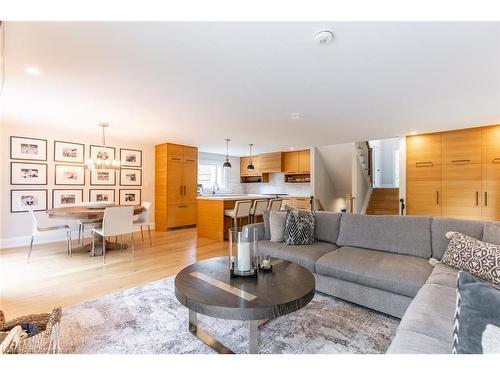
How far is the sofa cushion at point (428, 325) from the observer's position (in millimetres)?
1058

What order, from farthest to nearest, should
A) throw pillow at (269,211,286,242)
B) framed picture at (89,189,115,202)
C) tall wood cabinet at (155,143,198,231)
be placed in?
tall wood cabinet at (155,143,198,231) < framed picture at (89,189,115,202) < throw pillow at (269,211,286,242)

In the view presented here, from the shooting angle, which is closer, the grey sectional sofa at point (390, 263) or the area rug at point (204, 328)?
the grey sectional sofa at point (390, 263)

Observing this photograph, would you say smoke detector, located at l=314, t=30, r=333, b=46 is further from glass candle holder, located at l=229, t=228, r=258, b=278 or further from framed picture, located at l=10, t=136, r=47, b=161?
framed picture, located at l=10, t=136, r=47, b=161

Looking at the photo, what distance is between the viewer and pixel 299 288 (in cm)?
160

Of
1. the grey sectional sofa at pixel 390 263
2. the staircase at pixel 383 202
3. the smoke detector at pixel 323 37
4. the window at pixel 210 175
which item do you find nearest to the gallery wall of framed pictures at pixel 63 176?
the window at pixel 210 175

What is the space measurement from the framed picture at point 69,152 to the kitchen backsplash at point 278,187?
5.40 metres

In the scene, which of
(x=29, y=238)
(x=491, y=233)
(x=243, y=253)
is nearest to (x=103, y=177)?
(x=29, y=238)

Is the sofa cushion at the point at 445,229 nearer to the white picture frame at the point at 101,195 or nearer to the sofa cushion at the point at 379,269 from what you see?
the sofa cushion at the point at 379,269

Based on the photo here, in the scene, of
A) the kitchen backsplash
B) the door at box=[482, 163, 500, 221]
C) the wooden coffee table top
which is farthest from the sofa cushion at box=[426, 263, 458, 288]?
the kitchen backsplash

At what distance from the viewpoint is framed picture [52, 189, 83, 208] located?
5094mm

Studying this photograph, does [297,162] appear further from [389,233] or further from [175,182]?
[389,233]

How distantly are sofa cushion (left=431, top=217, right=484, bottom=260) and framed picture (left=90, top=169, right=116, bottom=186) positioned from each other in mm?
6096

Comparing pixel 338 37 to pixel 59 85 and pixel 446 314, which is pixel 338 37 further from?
pixel 59 85
